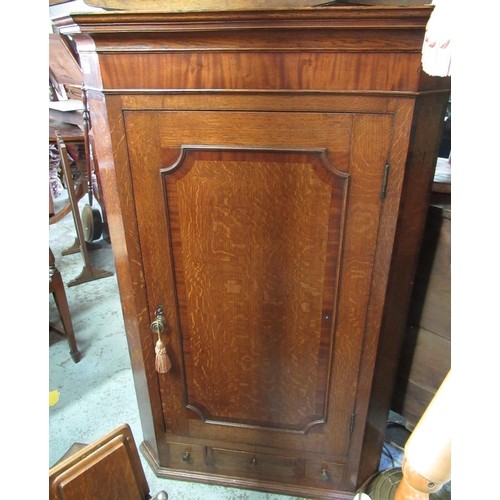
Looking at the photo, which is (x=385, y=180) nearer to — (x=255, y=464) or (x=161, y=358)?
(x=161, y=358)

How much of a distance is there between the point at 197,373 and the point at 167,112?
2.30ft

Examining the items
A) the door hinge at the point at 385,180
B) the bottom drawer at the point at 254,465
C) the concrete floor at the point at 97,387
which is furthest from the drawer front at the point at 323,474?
the door hinge at the point at 385,180

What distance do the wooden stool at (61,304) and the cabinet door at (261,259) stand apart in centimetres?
86

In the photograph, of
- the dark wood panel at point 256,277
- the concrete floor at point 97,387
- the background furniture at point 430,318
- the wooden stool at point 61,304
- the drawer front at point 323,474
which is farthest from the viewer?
the wooden stool at point 61,304

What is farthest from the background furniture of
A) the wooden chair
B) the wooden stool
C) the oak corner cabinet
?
the wooden stool

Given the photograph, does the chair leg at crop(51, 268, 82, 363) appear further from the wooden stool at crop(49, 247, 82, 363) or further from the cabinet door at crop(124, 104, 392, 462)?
the cabinet door at crop(124, 104, 392, 462)

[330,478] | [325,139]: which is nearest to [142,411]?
[330,478]

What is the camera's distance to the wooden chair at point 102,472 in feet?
2.33

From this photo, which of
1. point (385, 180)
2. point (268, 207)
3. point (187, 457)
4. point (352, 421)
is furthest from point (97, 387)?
point (385, 180)

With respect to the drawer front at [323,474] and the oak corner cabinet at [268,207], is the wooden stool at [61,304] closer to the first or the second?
the oak corner cabinet at [268,207]

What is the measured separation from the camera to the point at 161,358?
100 centimetres

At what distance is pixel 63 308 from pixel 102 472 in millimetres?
1160
